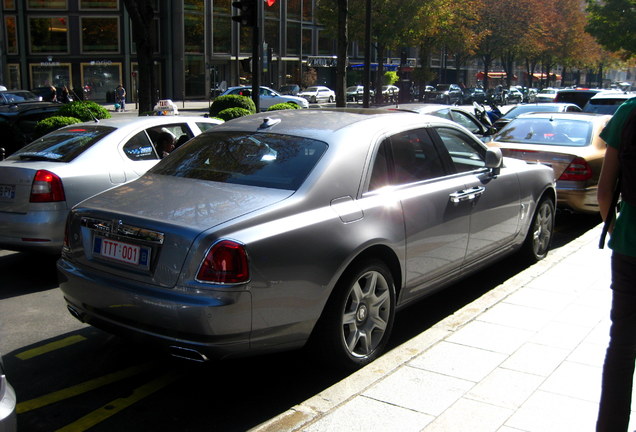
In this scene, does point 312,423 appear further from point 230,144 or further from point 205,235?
point 230,144

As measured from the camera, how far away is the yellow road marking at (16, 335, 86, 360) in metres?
4.70

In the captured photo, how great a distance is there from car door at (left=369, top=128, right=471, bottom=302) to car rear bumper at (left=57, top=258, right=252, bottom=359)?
146 cm

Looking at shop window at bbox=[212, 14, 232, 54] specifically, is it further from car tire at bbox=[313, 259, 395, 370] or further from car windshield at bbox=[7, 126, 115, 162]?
car tire at bbox=[313, 259, 395, 370]

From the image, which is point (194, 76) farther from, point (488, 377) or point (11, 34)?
point (488, 377)

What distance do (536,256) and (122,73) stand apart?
4548 centimetres

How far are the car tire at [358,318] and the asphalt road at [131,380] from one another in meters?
0.16

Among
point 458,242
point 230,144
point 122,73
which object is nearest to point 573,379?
point 458,242

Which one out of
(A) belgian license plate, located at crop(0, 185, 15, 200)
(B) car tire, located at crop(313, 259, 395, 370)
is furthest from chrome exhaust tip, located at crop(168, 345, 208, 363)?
(A) belgian license plate, located at crop(0, 185, 15, 200)

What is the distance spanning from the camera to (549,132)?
973 centimetres

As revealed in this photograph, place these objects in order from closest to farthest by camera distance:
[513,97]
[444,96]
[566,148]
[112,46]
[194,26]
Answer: [566,148] → [112,46] → [194,26] → [444,96] → [513,97]

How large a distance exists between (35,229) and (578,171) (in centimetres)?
640

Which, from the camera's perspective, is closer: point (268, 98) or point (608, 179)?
point (608, 179)

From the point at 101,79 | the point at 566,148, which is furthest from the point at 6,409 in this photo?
the point at 101,79

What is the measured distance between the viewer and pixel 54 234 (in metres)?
6.32
